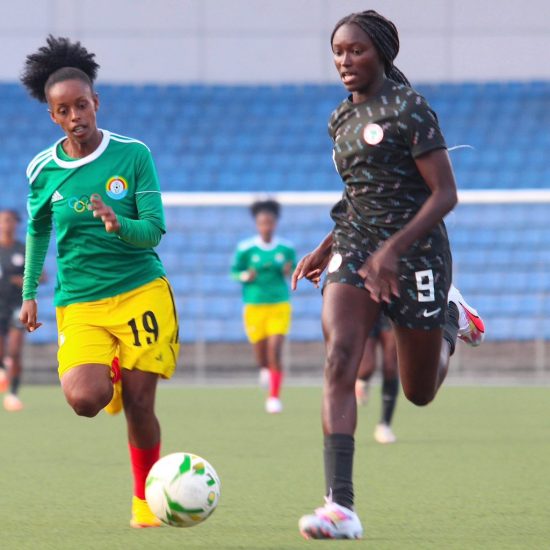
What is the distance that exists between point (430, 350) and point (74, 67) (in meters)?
1.98

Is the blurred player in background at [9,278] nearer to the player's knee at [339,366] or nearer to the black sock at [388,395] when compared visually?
the black sock at [388,395]

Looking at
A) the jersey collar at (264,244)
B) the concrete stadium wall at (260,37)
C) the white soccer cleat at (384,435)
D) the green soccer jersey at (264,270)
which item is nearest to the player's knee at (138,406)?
the white soccer cleat at (384,435)

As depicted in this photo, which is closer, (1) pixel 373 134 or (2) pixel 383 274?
(2) pixel 383 274

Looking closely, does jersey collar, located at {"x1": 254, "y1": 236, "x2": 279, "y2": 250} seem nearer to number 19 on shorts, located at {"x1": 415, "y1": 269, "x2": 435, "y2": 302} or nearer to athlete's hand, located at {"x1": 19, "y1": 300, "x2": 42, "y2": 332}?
athlete's hand, located at {"x1": 19, "y1": 300, "x2": 42, "y2": 332}

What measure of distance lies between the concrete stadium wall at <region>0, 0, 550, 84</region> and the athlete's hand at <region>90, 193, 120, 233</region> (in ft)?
47.3

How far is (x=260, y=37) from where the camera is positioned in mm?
19406

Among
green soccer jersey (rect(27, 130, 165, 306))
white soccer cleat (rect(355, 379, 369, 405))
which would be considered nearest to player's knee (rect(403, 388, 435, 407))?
green soccer jersey (rect(27, 130, 165, 306))

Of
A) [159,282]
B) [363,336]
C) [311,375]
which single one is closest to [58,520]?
[159,282]

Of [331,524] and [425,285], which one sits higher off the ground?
[425,285]

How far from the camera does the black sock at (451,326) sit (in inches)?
235

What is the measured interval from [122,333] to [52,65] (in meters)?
1.21

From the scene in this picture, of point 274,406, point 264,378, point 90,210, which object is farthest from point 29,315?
point 264,378

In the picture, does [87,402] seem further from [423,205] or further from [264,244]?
[264,244]

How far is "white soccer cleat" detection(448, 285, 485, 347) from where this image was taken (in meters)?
6.38
